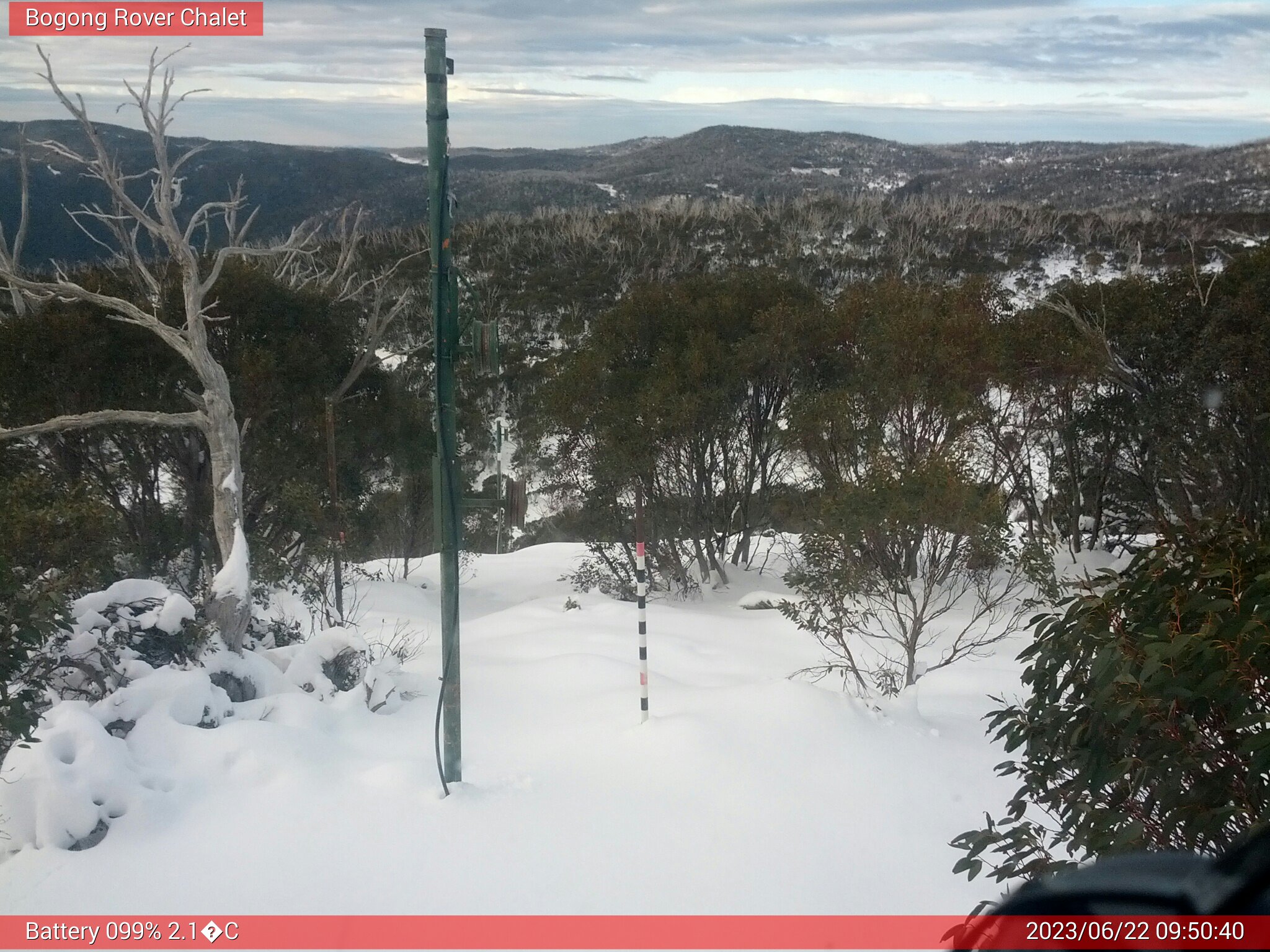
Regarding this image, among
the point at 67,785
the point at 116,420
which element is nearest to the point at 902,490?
the point at 67,785

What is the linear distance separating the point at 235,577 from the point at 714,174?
6661cm

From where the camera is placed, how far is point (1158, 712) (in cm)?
238

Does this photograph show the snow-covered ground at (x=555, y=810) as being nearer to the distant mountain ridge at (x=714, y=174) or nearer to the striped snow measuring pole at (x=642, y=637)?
the striped snow measuring pole at (x=642, y=637)

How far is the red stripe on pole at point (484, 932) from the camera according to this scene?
3.75m

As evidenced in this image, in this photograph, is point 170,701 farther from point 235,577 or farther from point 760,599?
point 760,599

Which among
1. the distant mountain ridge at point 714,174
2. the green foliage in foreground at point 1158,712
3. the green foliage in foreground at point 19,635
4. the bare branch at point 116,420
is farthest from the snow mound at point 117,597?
the distant mountain ridge at point 714,174

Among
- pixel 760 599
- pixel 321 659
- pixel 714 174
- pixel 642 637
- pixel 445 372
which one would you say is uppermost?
pixel 714 174

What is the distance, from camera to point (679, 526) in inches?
646

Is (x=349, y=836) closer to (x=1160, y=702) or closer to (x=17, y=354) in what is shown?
(x=1160, y=702)

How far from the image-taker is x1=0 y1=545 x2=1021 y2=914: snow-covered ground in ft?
13.6

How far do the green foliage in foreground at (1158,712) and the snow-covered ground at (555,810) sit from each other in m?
1.76

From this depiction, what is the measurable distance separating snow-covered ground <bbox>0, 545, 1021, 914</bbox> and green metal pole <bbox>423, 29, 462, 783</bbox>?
1.45ft

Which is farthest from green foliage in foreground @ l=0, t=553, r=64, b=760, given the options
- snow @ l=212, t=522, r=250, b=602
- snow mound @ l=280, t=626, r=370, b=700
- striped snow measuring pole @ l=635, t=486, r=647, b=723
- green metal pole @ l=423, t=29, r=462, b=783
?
striped snow measuring pole @ l=635, t=486, r=647, b=723

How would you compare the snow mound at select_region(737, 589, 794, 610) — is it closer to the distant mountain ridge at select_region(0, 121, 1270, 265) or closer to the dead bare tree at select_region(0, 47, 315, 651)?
the dead bare tree at select_region(0, 47, 315, 651)
